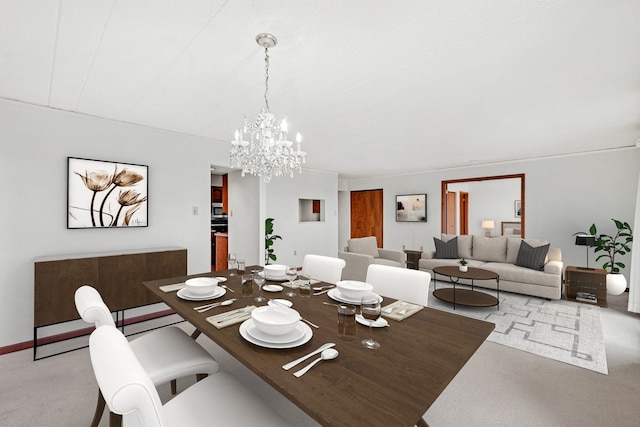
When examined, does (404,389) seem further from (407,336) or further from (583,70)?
(583,70)

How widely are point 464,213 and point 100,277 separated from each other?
8996mm

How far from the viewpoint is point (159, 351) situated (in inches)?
66.2

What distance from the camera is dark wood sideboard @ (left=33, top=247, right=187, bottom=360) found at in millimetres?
2496

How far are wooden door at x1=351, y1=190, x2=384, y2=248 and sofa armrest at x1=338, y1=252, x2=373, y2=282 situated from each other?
3157 mm

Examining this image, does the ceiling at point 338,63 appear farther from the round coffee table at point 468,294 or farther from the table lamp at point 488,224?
the table lamp at point 488,224

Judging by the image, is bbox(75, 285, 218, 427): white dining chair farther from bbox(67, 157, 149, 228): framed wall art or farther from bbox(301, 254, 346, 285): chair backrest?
bbox(67, 157, 149, 228): framed wall art

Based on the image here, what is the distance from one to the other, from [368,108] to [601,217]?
4.72 metres

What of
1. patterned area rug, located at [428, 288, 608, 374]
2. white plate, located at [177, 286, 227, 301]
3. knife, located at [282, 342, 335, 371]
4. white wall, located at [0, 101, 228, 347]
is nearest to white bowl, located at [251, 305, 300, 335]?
knife, located at [282, 342, 335, 371]

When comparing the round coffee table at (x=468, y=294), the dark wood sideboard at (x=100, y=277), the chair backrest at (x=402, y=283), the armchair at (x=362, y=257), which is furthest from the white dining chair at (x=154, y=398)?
the armchair at (x=362, y=257)

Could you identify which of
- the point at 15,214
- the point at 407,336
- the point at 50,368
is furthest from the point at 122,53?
the point at 50,368

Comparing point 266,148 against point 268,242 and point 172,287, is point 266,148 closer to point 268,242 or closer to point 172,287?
point 172,287

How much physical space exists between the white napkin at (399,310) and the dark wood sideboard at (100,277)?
102 inches

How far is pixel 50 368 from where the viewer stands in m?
2.36

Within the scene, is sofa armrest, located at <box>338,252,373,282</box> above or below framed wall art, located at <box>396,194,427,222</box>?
below
